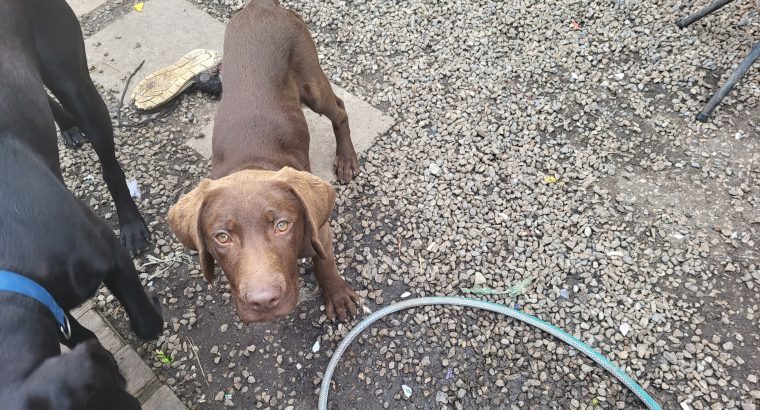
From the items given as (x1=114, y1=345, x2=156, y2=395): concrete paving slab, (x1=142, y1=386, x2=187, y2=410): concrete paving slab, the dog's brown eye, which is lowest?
(x1=142, y1=386, x2=187, y2=410): concrete paving slab

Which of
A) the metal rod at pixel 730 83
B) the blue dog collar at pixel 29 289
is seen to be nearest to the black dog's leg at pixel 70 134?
the blue dog collar at pixel 29 289

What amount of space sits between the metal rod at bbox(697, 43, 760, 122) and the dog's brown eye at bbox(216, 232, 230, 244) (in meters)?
3.72

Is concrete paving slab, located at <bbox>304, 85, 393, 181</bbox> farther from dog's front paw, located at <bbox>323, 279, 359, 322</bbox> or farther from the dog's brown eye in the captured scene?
the dog's brown eye

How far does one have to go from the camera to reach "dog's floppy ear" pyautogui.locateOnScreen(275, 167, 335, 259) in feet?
9.09

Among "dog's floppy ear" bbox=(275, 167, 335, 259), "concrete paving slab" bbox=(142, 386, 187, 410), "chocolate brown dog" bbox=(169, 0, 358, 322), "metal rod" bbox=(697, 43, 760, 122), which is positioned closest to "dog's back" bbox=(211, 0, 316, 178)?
"chocolate brown dog" bbox=(169, 0, 358, 322)

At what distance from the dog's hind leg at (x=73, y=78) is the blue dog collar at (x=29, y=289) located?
1514 mm

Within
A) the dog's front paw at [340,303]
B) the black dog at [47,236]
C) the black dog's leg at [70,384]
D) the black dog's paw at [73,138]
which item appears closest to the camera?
the black dog's leg at [70,384]

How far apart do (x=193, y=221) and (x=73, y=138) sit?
8.53 feet

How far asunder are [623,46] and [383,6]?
2265 millimetres

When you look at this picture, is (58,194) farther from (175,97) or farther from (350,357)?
(175,97)

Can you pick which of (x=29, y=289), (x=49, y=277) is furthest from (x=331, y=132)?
(x=29, y=289)

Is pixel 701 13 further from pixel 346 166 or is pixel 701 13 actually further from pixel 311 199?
pixel 311 199

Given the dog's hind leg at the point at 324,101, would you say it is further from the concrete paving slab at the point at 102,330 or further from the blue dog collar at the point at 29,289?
the blue dog collar at the point at 29,289

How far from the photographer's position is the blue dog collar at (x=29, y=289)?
2260 millimetres
